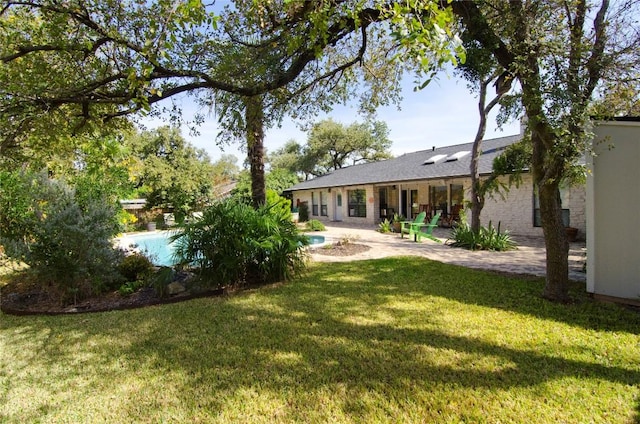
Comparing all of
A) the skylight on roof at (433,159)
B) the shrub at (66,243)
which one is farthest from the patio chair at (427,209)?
the shrub at (66,243)

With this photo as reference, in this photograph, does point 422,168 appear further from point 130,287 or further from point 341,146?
point 341,146

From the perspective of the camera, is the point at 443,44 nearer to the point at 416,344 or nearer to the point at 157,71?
the point at 416,344

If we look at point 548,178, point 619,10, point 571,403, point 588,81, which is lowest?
point 571,403

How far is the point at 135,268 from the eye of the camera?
7.45 meters

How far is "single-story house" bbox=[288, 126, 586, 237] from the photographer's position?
13992mm

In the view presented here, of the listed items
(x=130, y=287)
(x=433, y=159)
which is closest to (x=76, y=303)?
(x=130, y=287)

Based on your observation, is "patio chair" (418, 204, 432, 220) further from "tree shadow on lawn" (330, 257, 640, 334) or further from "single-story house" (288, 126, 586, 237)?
"tree shadow on lawn" (330, 257, 640, 334)

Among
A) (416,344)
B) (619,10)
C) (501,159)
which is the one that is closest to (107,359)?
(416,344)

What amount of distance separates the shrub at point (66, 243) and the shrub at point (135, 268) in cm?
39

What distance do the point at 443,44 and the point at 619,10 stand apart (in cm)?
642

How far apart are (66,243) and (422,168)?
1729 cm

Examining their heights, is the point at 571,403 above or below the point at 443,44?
below

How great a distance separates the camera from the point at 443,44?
7.95 feet

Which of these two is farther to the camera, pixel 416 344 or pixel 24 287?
pixel 24 287
